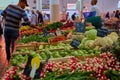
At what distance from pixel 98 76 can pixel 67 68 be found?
0.45 m

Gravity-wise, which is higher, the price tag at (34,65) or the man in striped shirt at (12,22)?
the man in striped shirt at (12,22)

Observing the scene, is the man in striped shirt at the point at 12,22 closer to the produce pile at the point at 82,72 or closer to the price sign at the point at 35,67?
the produce pile at the point at 82,72

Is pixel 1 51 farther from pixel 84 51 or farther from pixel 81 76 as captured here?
pixel 84 51

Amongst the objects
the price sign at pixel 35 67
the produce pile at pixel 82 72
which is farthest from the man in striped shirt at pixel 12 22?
the price sign at pixel 35 67

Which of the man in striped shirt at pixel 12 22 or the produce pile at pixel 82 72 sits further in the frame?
the man in striped shirt at pixel 12 22

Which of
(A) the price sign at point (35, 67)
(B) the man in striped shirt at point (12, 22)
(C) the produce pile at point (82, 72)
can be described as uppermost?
(B) the man in striped shirt at point (12, 22)

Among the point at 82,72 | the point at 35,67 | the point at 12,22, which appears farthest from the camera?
the point at 12,22

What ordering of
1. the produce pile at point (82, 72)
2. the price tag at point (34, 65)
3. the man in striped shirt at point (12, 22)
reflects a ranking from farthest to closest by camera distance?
the man in striped shirt at point (12, 22) → the produce pile at point (82, 72) → the price tag at point (34, 65)

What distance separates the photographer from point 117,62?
2.95 m

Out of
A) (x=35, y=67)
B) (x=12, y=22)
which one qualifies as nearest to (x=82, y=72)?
(x=35, y=67)

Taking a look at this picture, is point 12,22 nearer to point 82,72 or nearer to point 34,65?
point 82,72


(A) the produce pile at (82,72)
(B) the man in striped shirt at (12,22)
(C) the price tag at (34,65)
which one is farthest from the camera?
(B) the man in striped shirt at (12,22)

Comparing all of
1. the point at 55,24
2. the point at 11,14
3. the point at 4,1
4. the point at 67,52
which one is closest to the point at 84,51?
the point at 67,52

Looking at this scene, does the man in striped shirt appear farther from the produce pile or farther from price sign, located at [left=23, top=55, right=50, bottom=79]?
price sign, located at [left=23, top=55, right=50, bottom=79]
